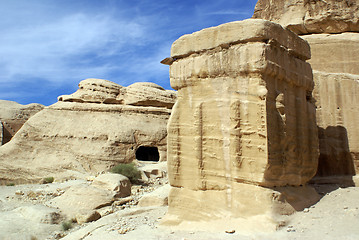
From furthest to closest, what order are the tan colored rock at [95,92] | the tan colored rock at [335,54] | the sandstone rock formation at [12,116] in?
1. the sandstone rock formation at [12,116]
2. the tan colored rock at [95,92]
3. the tan colored rock at [335,54]

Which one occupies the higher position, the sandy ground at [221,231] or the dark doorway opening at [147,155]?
the dark doorway opening at [147,155]

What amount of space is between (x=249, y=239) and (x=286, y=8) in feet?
20.3

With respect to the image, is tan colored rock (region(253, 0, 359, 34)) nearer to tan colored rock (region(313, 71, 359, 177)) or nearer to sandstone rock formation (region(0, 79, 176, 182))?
tan colored rock (region(313, 71, 359, 177))

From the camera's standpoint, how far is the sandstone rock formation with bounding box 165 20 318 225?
14.5 feet

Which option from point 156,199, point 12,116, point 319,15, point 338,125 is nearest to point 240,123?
point 338,125

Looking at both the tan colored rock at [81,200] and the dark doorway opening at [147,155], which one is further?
the dark doorway opening at [147,155]

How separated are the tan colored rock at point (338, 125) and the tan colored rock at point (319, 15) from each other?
5.77 feet

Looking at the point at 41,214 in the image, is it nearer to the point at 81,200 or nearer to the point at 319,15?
the point at 81,200

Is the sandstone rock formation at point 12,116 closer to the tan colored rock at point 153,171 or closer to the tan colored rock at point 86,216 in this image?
the tan colored rock at point 153,171

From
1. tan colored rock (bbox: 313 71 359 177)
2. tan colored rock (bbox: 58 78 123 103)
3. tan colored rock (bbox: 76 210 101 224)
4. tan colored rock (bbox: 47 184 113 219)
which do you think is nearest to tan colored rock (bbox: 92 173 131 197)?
tan colored rock (bbox: 47 184 113 219)

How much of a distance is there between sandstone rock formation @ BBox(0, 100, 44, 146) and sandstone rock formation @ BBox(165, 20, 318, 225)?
57.0 feet

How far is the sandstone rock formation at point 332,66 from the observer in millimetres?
6355

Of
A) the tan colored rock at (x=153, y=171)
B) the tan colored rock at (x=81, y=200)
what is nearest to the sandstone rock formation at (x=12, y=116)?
the tan colored rock at (x=153, y=171)

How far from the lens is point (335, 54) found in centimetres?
725
